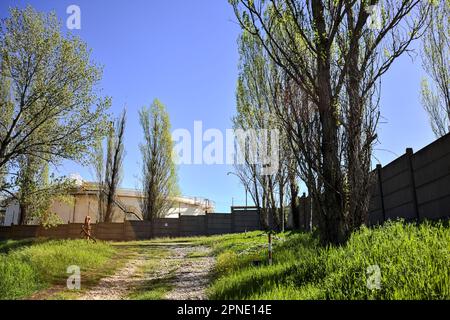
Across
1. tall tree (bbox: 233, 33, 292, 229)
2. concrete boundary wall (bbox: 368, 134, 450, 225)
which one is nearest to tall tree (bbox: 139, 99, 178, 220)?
tall tree (bbox: 233, 33, 292, 229)

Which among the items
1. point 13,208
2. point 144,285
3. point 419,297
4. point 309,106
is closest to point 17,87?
point 144,285

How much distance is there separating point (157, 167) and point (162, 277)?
2505 cm

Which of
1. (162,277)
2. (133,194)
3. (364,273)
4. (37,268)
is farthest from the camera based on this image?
(133,194)

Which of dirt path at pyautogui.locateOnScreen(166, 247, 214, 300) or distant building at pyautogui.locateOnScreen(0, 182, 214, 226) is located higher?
distant building at pyautogui.locateOnScreen(0, 182, 214, 226)

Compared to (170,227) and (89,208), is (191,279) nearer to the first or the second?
(170,227)

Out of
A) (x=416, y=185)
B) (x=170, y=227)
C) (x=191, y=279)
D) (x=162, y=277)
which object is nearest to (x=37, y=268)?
(x=162, y=277)

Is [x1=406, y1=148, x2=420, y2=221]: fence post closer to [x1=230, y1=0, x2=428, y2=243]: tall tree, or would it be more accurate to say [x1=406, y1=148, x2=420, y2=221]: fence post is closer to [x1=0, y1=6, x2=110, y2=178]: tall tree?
[x1=230, y1=0, x2=428, y2=243]: tall tree

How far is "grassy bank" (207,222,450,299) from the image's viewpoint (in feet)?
14.5

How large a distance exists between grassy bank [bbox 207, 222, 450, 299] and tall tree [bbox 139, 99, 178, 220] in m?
27.2

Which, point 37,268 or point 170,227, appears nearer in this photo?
point 37,268

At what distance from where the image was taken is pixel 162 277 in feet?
33.7

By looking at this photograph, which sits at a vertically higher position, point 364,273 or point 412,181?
point 412,181

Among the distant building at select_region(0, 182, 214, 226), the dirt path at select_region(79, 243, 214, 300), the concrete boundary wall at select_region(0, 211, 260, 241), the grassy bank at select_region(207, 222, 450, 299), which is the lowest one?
the dirt path at select_region(79, 243, 214, 300)

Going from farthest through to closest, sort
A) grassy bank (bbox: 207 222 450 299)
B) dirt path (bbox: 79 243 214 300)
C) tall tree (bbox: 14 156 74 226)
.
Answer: tall tree (bbox: 14 156 74 226) → dirt path (bbox: 79 243 214 300) → grassy bank (bbox: 207 222 450 299)
